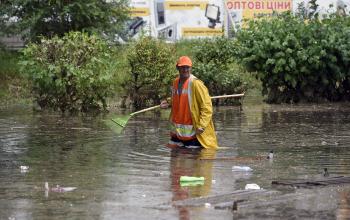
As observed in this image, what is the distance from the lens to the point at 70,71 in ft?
57.9

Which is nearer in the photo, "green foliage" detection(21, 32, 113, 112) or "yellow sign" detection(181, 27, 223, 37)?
"green foliage" detection(21, 32, 113, 112)

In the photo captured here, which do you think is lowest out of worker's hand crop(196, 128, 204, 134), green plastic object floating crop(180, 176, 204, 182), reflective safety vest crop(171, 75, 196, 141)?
green plastic object floating crop(180, 176, 204, 182)

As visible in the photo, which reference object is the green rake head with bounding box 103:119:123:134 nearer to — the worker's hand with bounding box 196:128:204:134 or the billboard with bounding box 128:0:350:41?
the worker's hand with bounding box 196:128:204:134

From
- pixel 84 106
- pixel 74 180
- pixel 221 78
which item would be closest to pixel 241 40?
pixel 221 78

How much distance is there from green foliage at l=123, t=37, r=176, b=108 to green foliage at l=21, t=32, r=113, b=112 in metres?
1.03

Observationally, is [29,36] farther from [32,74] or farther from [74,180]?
[74,180]

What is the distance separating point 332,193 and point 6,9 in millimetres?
17218

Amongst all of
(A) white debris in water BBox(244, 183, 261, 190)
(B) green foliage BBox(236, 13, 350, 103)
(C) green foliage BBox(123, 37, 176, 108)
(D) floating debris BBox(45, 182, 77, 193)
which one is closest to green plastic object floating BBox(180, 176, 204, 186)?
(A) white debris in water BBox(244, 183, 261, 190)

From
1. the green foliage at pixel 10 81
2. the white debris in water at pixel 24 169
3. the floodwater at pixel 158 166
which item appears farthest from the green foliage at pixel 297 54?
the white debris in water at pixel 24 169

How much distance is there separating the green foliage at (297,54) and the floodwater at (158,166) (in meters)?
2.19

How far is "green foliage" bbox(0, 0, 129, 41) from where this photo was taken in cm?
2373

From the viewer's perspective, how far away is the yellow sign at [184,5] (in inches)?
1259

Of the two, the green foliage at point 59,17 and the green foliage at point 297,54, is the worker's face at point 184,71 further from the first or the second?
the green foliage at point 59,17

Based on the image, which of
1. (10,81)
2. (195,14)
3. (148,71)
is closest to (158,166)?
(148,71)
